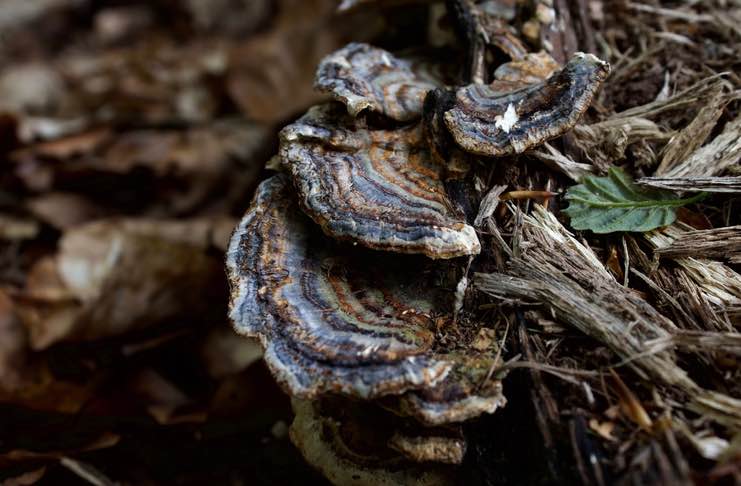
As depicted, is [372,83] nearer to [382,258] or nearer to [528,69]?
[528,69]

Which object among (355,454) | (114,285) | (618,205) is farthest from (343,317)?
(114,285)

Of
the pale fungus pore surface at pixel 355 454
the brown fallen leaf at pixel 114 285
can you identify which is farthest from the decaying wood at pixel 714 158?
the brown fallen leaf at pixel 114 285

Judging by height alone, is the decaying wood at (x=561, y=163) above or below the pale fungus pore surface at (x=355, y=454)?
above

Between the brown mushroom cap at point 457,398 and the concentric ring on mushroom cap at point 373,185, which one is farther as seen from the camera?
the concentric ring on mushroom cap at point 373,185

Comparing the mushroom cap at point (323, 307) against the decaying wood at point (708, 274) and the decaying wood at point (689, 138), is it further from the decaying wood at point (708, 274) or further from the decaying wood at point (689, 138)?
the decaying wood at point (689, 138)

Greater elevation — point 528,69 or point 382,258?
point 528,69

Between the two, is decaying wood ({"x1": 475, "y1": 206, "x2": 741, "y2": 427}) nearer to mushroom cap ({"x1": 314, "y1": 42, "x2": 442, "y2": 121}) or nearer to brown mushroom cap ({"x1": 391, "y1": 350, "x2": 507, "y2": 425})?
brown mushroom cap ({"x1": 391, "y1": 350, "x2": 507, "y2": 425})

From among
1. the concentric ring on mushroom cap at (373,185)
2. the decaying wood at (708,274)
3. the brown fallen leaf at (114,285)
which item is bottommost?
the brown fallen leaf at (114,285)
